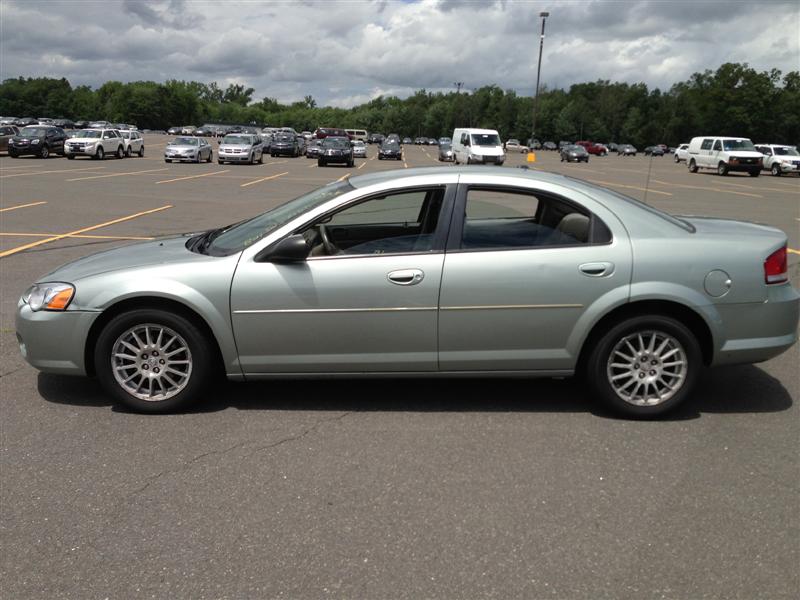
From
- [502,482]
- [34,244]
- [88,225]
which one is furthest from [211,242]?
[88,225]

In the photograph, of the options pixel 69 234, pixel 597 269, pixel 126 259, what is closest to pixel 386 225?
pixel 597 269

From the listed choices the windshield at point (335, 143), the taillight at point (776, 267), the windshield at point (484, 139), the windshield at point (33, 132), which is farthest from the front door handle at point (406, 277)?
the windshield at point (33, 132)

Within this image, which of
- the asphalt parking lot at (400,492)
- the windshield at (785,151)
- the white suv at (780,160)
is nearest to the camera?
the asphalt parking lot at (400,492)

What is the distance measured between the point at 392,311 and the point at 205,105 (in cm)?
19139

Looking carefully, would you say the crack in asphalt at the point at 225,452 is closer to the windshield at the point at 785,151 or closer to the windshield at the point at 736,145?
the windshield at the point at 736,145

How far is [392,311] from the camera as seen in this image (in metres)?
4.12

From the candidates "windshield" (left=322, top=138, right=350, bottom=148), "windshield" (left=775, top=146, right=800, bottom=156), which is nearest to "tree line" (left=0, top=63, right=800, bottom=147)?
"windshield" (left=775, top=146, right=800, bottom=156)

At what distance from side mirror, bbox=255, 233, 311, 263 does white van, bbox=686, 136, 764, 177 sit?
3842 centimetres

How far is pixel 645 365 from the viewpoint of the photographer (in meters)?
4.22

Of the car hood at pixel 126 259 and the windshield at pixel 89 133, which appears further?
the windshield at pixel 89 133

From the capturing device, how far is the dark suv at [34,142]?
35.2 metres

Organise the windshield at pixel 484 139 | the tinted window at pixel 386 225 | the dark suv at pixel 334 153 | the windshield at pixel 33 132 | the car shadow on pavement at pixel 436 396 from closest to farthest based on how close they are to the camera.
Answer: the tinted window at pixel 386 225, the car shadow on pavement at pixel 436 396, the windshield at pixel 33 132, the dark suv at pixel 334 153, the windshield at pixel 484 139

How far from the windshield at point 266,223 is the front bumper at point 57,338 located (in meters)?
0.89

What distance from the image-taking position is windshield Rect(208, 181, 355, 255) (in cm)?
435
